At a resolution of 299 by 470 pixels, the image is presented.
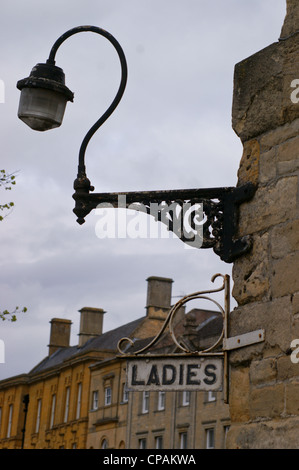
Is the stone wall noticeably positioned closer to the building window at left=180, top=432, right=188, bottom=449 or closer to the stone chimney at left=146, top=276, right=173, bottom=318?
the building window at left=180, top=432, right=188, bottom=449

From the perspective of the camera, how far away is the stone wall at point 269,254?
601 centimetres

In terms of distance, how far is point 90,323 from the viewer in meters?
66.9

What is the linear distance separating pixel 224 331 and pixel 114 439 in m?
49.2

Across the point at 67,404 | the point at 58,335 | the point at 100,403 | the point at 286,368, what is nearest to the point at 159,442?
the point at 100,403

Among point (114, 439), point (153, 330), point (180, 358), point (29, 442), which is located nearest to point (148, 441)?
point (114, 439)

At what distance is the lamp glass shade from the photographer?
296 inches

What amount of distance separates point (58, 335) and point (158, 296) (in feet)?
56.7

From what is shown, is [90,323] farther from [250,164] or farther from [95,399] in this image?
[250,164]

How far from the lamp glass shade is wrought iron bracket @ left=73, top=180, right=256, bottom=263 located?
0.99 metres

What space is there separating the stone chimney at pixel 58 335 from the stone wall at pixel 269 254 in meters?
68.2

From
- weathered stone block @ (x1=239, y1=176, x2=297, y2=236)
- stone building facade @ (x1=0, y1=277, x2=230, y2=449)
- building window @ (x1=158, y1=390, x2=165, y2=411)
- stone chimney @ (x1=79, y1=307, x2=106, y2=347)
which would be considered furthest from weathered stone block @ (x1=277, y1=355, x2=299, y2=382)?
stone chimney @ (x1=79, y1=307, x2=106, y2=347)

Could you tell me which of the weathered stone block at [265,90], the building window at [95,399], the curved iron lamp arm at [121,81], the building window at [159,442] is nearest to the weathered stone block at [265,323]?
the weathered stone block at [265,90]

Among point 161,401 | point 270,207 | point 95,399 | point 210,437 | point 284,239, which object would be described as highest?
point 95,399

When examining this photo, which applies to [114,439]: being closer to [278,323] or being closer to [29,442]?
[29,442]
